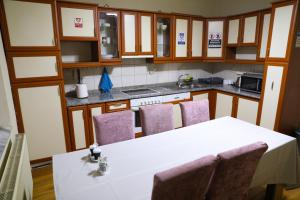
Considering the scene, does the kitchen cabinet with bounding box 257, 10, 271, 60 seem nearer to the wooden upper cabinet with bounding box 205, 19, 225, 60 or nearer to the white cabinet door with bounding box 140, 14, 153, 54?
the wooden upper cabinet with bounding box 205, 19, 225, 60

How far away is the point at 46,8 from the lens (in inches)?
91.0

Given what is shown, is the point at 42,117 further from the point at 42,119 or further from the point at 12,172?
the point at 12,172

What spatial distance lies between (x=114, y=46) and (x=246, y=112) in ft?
7.62

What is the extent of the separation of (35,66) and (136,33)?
150 cm

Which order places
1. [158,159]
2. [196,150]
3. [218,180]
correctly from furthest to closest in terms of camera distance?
[196,150], [158,159], [218,180]

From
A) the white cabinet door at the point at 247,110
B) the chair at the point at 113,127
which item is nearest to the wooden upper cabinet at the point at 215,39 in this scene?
the white cabinet door at the point at 247,110

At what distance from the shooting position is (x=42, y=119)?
2.53 meters

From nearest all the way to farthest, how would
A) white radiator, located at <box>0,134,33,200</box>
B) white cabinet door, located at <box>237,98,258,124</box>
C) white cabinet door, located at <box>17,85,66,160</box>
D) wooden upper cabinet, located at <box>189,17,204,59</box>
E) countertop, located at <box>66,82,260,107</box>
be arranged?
white radiator, located at <box>0,134,33,200</box>
white cabinet door, located at <box>17,85,66,160</box>
countertop, located at <box>66,82,260,107</box>
white cabinet door, located at <box>237,98,258,124</box>
wooden upper cabinet, located at <box>189,17,204,59</box>

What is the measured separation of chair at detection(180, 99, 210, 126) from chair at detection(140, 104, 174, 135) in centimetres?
17

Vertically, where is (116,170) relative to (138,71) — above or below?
below

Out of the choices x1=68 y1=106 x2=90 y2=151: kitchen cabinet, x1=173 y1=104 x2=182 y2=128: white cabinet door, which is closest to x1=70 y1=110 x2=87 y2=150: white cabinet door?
x1=68 y1=106 x2=90 y2=151: kitchen cabinet

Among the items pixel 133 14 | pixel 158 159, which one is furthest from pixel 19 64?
pixel 158 159

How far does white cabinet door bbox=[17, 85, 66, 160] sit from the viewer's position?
2.43 metres

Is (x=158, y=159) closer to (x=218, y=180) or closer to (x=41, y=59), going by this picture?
(x=218, y=180)
